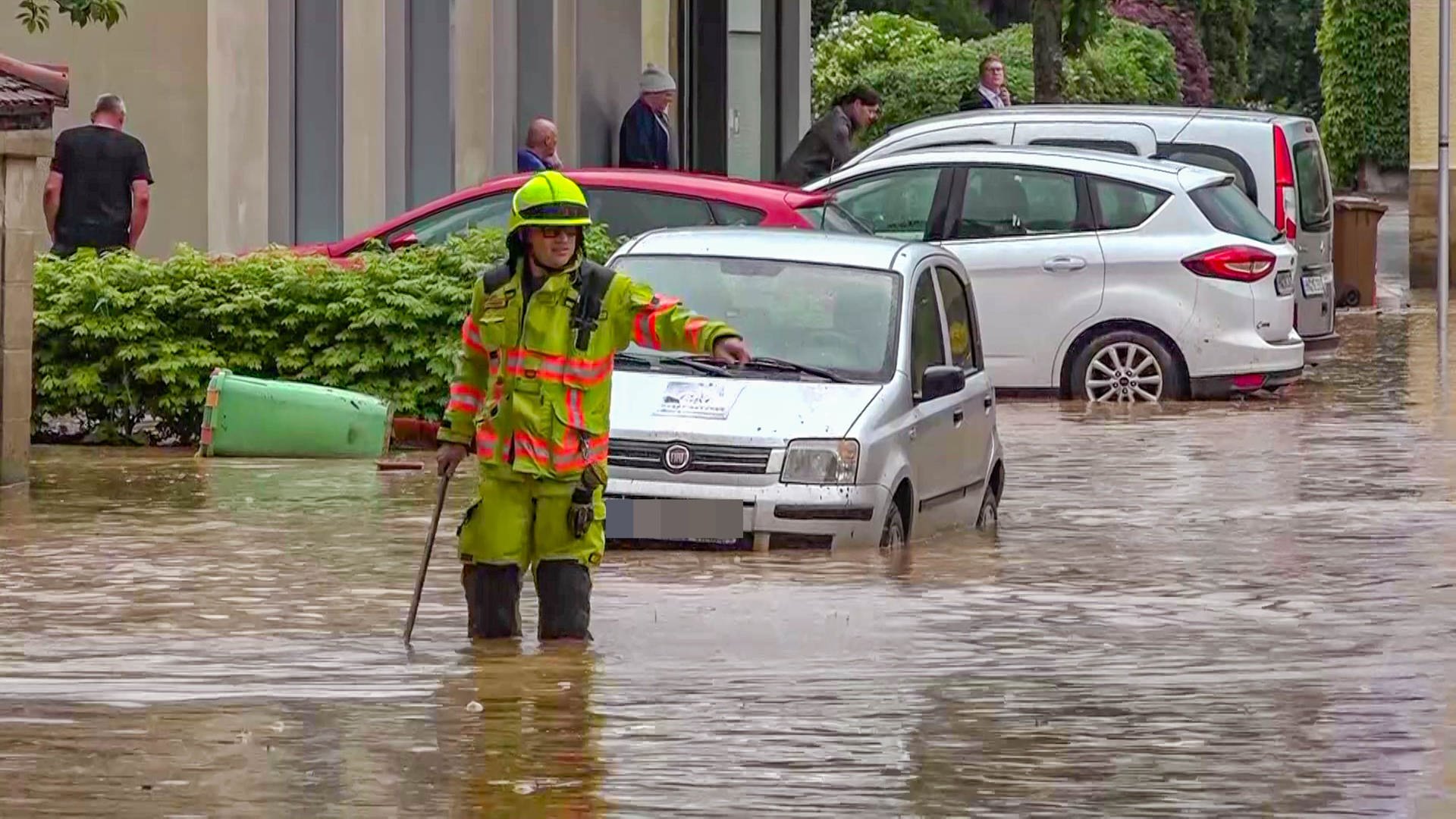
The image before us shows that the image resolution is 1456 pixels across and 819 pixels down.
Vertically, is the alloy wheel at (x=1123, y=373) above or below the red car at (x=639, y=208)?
below

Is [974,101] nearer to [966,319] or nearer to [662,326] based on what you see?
[966,319]

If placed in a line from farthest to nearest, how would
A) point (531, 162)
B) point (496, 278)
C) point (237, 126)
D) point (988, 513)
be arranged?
1. point (531, 162)
2. point (237, 126)
3. point (988, 513)
4. point (496, 278)

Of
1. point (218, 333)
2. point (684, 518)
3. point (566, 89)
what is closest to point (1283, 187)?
point (218, 333)

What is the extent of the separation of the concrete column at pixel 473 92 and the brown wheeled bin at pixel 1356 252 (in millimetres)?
8540

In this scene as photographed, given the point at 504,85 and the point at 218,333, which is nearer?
the point at 218,333

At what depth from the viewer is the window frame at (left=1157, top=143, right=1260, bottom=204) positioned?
903 inches

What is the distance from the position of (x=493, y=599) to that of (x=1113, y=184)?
11104 millimetres

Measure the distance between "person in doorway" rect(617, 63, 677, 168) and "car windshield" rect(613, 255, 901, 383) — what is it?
14275 millimetres

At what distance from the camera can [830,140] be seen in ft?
90.2

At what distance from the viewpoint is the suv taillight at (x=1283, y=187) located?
22875 millimetres

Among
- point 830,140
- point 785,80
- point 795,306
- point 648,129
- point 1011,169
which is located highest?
point 785,80

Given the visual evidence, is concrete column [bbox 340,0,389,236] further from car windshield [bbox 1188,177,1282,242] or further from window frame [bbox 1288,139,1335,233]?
window frame [bbox 1288,139,1335,233]

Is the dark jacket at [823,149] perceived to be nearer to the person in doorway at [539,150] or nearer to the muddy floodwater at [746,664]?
the person in doorway at [539,150]

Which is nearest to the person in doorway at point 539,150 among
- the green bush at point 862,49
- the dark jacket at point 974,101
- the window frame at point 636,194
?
the window frame at point 636,194
